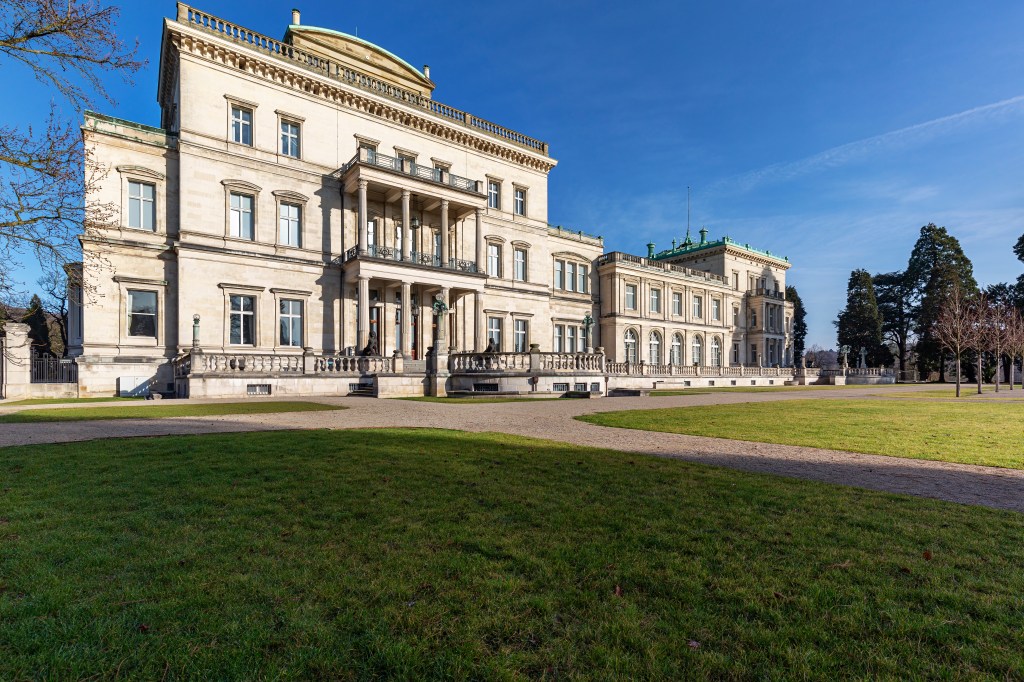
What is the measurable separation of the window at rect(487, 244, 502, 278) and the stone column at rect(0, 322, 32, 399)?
25350 mm

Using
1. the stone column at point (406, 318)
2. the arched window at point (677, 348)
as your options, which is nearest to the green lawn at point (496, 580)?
the stone column at point (406, 318)

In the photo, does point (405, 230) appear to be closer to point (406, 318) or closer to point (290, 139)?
point (406, 318)

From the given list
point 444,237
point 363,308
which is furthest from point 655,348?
point 363,308

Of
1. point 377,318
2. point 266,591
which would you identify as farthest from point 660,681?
point 377,318

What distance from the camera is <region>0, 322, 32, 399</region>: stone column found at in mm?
20808

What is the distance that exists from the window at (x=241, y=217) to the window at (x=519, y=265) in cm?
1852

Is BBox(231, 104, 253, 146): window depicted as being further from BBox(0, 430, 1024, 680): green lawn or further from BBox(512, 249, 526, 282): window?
BBox(0, 430, 1024, 680): green lawn

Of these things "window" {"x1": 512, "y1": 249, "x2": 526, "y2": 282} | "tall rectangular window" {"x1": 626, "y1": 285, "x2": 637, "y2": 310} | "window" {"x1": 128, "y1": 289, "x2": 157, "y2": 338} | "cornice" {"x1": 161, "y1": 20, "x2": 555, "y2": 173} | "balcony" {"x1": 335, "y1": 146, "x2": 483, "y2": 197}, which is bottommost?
"window" {"x1": 128, "y1": 289, "x2": 157, "y2": 338}

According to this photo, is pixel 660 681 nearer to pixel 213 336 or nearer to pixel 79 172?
pixel 79 172

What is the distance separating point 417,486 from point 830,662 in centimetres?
429

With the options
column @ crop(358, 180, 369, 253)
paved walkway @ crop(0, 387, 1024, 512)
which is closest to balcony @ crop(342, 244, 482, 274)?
column @ crop(358, 180, 369, 253)

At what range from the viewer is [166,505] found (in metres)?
4.88

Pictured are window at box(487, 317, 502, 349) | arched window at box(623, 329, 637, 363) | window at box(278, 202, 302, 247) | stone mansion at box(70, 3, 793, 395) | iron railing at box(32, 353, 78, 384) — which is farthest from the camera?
arched window at box(623, 329, 637, 363)

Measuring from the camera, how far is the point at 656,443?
948 centimetres
